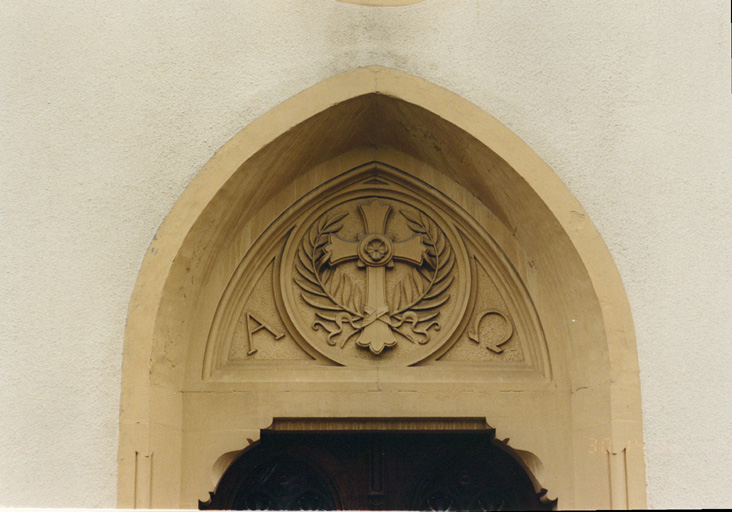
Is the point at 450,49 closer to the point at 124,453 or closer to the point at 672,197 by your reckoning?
the point at 672,197

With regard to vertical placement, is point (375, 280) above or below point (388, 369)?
above

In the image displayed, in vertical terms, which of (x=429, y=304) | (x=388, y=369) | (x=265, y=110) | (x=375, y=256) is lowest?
(x=388, y=369)

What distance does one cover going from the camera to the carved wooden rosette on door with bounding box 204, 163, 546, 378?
15.9 feet

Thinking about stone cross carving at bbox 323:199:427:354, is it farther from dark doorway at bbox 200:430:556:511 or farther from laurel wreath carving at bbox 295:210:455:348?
dark doorway at bbox 200:430:556:511

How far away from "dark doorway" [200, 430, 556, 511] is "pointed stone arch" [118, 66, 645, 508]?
1.09 ft

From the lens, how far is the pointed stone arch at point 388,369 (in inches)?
172

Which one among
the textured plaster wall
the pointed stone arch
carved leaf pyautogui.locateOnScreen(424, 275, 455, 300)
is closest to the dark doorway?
the pointed stone arch

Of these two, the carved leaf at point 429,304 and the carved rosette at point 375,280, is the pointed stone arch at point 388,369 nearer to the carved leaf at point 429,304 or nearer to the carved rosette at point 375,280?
the carved rosette at point 375,280

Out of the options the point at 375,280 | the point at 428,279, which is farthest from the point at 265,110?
the point at 428,279

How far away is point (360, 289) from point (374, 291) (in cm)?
8

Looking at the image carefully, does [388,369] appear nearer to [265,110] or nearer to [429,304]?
[429,304]

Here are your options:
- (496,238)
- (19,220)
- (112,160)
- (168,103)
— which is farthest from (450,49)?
(19,220)

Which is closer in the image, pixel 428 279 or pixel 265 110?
pixel 265 110

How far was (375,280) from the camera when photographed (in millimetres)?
4949
